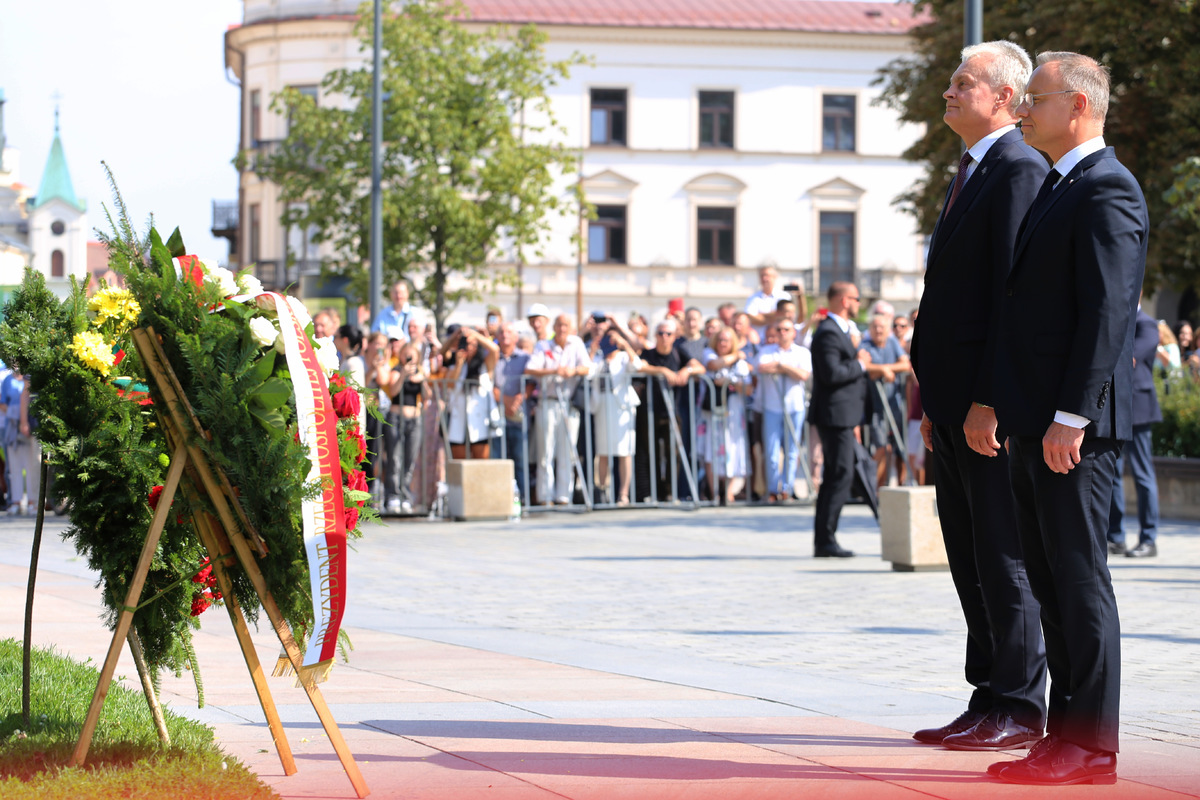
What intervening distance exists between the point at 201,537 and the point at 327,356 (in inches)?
26.1

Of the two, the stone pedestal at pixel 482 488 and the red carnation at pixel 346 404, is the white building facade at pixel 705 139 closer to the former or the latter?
the stone pedestal at pixel 482 488

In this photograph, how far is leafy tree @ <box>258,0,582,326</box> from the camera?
3797 cm

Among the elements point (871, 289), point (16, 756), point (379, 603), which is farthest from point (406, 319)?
point (871, 289)

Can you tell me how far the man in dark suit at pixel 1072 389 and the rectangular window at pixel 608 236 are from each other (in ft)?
168

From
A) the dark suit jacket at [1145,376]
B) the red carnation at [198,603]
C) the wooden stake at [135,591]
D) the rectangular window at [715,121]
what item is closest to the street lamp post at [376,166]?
the dark suit jacket at [1145,376]

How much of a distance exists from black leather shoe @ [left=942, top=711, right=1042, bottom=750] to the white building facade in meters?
50.8

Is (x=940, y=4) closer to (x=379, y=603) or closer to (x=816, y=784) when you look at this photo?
(x=379, y=603)

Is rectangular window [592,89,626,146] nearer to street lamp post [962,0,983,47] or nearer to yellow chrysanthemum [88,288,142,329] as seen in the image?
street lamp post [962,0,983,47]

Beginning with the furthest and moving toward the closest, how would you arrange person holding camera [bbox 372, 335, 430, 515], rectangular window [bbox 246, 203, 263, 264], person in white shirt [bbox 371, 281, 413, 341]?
rectangular window [bbox 246, 203, 263, 264] → person in white shirt [bbox 371, 281, 413, 341] → person holding camera [bbox 372, 335, 430, 515]

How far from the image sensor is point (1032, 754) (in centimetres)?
487

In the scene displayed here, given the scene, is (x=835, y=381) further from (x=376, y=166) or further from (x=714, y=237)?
(x=714, y=237)

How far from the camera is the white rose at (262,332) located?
4602 millimetres

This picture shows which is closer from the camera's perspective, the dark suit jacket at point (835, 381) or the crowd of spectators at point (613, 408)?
the dark suit jacket at point (835, 381)

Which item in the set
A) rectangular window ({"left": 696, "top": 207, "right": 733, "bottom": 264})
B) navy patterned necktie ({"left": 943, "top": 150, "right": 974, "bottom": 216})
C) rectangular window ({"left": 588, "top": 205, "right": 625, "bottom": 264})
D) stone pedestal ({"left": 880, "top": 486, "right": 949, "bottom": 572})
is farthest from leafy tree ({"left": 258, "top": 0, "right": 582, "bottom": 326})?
navy patterned necktie ({"left": 943, "top": 150, "right": 974, "bottom": 216})
